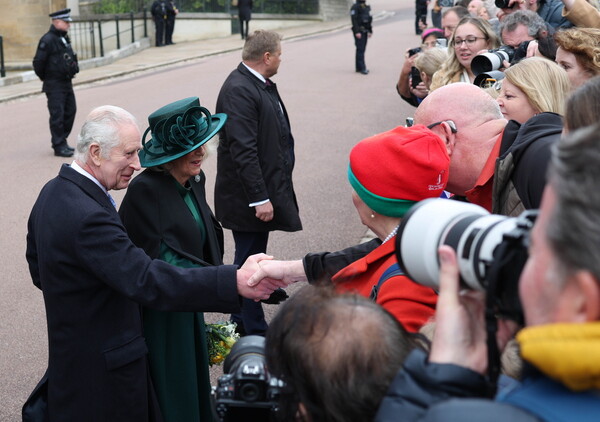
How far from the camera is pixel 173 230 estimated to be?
3723 millimetres

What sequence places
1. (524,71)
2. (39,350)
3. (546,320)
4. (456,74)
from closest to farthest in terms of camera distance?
(546,320), (524,71), (39,350), (456,74)

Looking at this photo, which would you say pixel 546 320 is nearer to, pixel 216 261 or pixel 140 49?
pixel 216 261

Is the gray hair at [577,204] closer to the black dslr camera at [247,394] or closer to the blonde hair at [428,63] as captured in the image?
the black dslr camera at [247,394]

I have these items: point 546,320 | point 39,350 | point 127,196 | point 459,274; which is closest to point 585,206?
point 546,320

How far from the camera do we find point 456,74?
6.14m

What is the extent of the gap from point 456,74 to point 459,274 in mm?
4747

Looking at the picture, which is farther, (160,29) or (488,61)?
(160,29)

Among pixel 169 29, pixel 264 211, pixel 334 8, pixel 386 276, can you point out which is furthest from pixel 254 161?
pixel 334 8

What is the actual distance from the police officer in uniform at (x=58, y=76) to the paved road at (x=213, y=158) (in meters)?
0.39

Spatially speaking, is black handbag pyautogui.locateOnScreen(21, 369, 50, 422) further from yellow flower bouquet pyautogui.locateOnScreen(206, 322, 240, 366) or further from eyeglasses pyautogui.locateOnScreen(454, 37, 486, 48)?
eyeglasses pyautogui.locateOnScreen(454, 37, 486, 48)

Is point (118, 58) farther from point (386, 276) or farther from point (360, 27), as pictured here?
point (386, 276)

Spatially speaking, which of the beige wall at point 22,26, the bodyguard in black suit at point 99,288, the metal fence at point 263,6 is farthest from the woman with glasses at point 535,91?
the metal fence at point 263,6

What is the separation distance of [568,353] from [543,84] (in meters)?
2.55

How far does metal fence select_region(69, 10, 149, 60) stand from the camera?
26703mm
